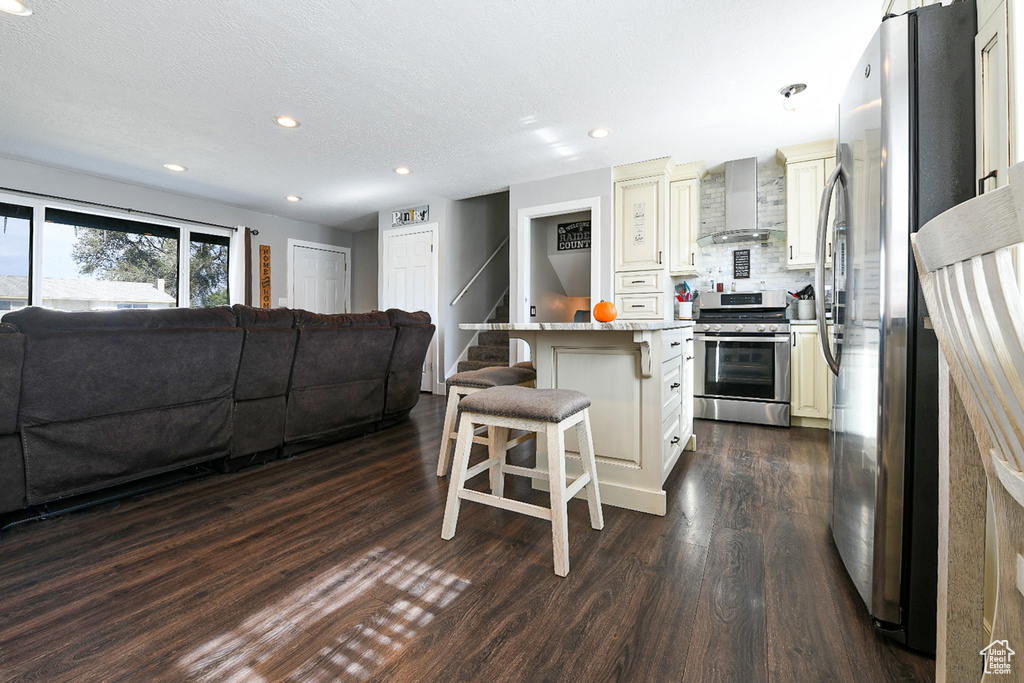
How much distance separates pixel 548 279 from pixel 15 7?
14.9ft

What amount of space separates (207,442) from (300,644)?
1.59 metres

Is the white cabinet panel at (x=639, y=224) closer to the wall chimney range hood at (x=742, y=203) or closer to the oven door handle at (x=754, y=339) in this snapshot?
the wall chimney range hood at (x=742, y=203)

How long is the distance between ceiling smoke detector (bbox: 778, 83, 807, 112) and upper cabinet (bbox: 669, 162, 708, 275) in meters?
1.09

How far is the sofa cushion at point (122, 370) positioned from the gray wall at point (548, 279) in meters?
3.21

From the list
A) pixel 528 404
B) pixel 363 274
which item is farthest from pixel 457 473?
pixel 363 274

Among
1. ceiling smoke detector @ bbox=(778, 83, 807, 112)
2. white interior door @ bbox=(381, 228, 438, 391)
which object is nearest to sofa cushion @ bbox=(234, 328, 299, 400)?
white interior door @ bbox=(381, 228, 438, 391)

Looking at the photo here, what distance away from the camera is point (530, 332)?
7.26 feet

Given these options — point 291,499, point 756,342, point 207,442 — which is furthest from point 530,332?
point 756,342

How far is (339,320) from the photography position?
9.30 ft

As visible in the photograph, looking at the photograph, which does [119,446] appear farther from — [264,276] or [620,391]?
[264,276]

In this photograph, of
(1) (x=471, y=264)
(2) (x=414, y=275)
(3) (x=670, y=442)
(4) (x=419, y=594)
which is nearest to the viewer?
(4) (x=419, y=594)

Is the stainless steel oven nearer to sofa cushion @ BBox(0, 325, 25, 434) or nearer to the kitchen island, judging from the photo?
the kitchen island

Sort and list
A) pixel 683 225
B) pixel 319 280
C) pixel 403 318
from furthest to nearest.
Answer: pixel 319 280 < pixel 683 225 < pixel 403 318

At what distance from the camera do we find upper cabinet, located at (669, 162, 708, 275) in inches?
167
